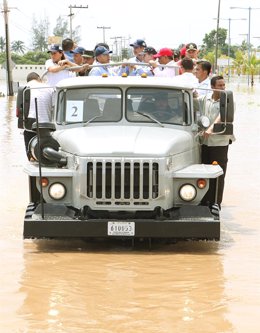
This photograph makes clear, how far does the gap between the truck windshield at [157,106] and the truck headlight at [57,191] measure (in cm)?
137

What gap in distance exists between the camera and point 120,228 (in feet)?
35.8

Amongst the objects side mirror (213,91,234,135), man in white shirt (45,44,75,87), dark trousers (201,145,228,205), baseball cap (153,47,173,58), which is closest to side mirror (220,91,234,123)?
side mirror (213,91,234,135)

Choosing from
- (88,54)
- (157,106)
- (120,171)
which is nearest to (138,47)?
(88,54)

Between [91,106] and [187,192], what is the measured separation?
1798 mm

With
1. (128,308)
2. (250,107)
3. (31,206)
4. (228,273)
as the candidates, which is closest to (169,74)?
(31,206)

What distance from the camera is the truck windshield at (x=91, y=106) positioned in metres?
12.1

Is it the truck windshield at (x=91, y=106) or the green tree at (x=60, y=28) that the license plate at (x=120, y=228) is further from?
the green tree at (x=60, y=28)

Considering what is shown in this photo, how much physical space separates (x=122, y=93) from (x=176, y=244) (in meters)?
1.92

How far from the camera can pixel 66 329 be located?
798 centimetres

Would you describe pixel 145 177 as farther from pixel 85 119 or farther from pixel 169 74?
pixel 169 74

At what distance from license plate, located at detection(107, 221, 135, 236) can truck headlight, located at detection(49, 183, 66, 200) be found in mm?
692

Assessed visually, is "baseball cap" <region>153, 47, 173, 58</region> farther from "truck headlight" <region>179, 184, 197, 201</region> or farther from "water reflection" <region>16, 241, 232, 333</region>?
"truck headlight" <region>179, 184, 197, 201</region>

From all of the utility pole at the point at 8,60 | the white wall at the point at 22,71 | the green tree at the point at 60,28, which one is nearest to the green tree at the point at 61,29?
the green tree at the point at 60,28

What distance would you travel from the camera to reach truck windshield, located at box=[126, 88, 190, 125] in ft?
39.8
